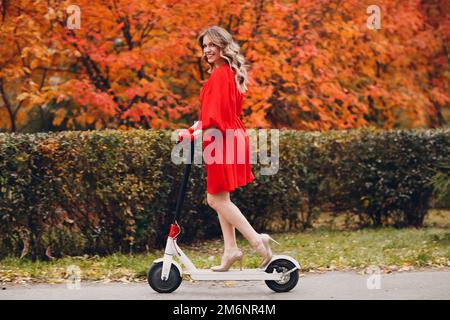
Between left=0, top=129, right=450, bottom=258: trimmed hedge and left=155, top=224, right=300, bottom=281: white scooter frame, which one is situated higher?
left=0, top=129, right=450, bottom=258: trimmed hedge

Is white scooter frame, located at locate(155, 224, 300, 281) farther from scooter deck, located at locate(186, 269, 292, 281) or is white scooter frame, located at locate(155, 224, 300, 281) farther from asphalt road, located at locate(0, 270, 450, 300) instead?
asphalt road, located at locate(0, 270, 450, 300)

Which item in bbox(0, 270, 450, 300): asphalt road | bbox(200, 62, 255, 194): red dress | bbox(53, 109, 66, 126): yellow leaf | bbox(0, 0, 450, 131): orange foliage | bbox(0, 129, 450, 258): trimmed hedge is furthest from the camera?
bbox(53, 109, 66, 126): yellow leaf

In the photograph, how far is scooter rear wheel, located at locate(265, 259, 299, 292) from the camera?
19.9ft

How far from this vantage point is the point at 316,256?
26.9ft

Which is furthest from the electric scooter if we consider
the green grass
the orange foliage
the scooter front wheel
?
the orange foliage

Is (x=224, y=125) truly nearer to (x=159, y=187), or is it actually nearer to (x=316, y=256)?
(x=316, y=256)

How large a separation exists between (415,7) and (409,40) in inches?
24.1

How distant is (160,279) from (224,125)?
4.11ft

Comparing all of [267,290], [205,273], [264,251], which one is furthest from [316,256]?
[205,273]

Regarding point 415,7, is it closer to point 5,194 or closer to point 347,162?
point 347,162

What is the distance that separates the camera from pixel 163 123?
441 inches

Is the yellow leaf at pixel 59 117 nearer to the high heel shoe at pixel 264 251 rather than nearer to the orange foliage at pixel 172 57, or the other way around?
the orange foliage at pixel 172 57

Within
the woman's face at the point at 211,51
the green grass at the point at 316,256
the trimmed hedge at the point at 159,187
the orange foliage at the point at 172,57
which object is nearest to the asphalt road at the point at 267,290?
the green grass at the point at 316,256

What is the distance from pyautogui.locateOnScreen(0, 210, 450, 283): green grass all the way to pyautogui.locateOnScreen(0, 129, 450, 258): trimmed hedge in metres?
0.27
